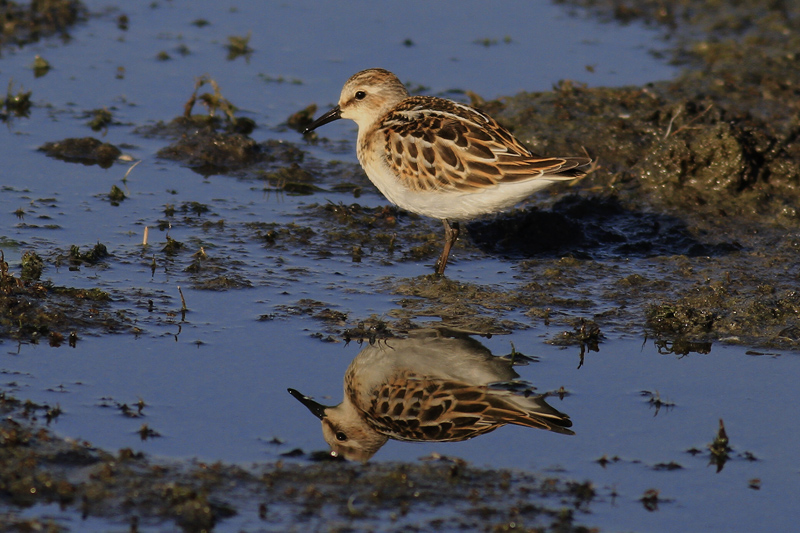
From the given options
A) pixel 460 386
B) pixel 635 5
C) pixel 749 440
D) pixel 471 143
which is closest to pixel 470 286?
pixel 471 143

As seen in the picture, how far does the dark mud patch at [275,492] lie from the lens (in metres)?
5.40

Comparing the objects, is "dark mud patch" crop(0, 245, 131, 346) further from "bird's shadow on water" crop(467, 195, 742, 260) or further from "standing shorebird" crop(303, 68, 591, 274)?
"bird's shadow on water" crop(467, 195, 742, 260)

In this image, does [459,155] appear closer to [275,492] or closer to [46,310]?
[46,310]

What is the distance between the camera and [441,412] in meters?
6.68

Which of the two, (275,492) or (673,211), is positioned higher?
(673,211)

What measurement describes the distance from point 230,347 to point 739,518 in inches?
146

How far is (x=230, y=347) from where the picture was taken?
7.48 metres

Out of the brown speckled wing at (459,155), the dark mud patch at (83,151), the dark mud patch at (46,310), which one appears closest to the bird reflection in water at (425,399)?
the brown speckled wing at (459,155)

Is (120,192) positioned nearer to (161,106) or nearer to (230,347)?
(161,106)

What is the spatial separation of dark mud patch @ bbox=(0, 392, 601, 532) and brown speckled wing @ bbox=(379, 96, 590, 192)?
3018 millimetres

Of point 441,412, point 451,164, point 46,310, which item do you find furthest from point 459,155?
point 46,310

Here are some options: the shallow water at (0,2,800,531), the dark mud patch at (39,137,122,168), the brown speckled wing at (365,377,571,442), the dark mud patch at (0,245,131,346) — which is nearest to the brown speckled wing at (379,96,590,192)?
the shallow water at (0,2,800,531)

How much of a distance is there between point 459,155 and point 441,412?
265 centimetres

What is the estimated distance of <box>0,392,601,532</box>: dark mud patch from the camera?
17.7 feet
